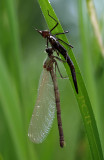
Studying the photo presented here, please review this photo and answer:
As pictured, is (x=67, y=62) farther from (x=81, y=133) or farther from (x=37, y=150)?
(x=37, y=150)

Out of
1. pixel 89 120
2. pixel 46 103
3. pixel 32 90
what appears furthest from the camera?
pixel 46 103

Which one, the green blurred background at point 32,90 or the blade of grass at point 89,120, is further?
the green blurred background at point 32,90

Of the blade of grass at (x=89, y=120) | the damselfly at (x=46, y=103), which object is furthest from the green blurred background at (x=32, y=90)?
the blade of grass at (x=89, y=120)

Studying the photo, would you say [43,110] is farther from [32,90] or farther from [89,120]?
[89,120]

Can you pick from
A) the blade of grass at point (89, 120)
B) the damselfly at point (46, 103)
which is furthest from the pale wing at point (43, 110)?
the blade of grass at point (89, 120)

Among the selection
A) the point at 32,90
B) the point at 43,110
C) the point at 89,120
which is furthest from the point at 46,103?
the point at 89,120

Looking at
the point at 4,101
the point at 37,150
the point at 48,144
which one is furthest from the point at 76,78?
the point at 37,150

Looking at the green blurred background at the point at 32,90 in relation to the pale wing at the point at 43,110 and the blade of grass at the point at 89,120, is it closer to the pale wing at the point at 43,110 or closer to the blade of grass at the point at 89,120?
the pale wing at the point at 43,110
